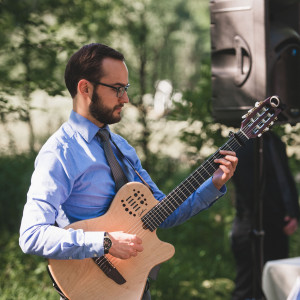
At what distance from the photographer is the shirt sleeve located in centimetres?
186

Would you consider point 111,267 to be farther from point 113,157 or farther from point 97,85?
point 97,85

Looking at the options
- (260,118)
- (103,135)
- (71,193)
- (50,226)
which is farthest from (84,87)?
(260,118)

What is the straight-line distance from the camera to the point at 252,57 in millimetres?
3104

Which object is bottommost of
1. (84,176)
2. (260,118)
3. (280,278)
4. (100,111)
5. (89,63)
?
(280,278)

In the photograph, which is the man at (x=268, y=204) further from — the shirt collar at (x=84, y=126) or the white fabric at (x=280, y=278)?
the shirt collar at (x=84, y=126)

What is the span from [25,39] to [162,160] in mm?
2585

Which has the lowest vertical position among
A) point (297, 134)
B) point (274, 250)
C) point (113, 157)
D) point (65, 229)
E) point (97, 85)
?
point (274, 250)

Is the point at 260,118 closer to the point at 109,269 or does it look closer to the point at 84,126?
the point at 84,126

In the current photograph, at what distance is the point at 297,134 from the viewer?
452 centimetres

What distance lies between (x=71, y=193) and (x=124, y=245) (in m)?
0.29

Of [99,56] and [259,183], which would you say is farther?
[259,183]

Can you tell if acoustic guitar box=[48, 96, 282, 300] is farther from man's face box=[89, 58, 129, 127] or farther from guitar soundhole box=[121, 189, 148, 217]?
man's face box=[89, 58, 129, 127]

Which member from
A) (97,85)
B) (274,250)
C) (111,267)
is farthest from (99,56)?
(274,250)

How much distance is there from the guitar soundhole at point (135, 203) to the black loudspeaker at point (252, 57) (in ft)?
4.05
